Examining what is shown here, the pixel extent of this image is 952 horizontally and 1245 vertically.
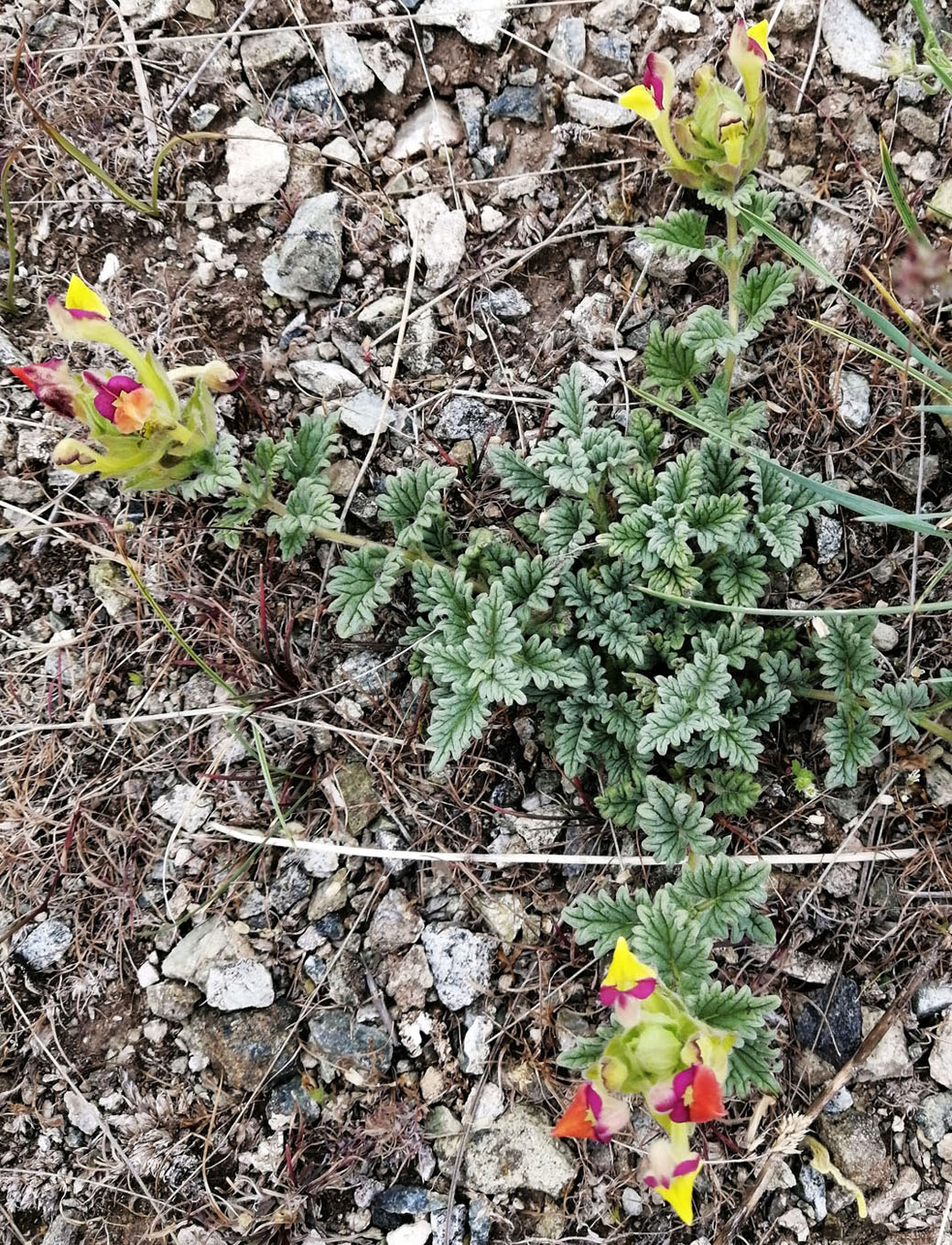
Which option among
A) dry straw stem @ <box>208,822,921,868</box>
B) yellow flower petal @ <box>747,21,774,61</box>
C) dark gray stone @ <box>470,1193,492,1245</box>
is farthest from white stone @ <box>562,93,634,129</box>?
dark gray stone @ <box>470,1193,492,1245</box>

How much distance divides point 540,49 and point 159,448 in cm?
175

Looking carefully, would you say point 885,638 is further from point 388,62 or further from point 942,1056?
point 388,62

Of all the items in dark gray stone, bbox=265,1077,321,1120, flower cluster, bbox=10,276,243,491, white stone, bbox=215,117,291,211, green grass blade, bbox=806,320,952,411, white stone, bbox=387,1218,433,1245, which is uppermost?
green grass blade, bbox=806,320,952,411

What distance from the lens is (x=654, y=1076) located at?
1.89 m

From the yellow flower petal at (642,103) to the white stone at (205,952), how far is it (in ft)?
7.53

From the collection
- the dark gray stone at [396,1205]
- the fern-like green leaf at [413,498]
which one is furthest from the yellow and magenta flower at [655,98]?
the dark gray stone at [396,1205]

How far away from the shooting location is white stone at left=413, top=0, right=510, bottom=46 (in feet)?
9.87

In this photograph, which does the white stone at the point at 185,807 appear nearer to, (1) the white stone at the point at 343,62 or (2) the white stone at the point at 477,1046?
(2) the white stone at the point at 477,1046

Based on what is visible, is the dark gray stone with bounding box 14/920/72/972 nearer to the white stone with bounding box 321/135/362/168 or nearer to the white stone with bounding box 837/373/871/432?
the white stone with bounding box 321/135/362/168

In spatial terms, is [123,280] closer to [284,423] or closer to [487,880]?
[284,423]

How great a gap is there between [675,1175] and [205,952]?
142cm

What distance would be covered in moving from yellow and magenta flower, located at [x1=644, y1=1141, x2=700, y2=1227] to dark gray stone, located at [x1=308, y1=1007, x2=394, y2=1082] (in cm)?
94

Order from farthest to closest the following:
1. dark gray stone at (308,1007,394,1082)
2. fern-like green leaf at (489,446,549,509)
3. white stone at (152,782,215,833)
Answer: white stone at (152,782,215,833), fern-like green leaf at (489,446,549,509), dark gray stone at (308,1007,394,1082)

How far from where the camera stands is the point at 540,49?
300 centimetres
